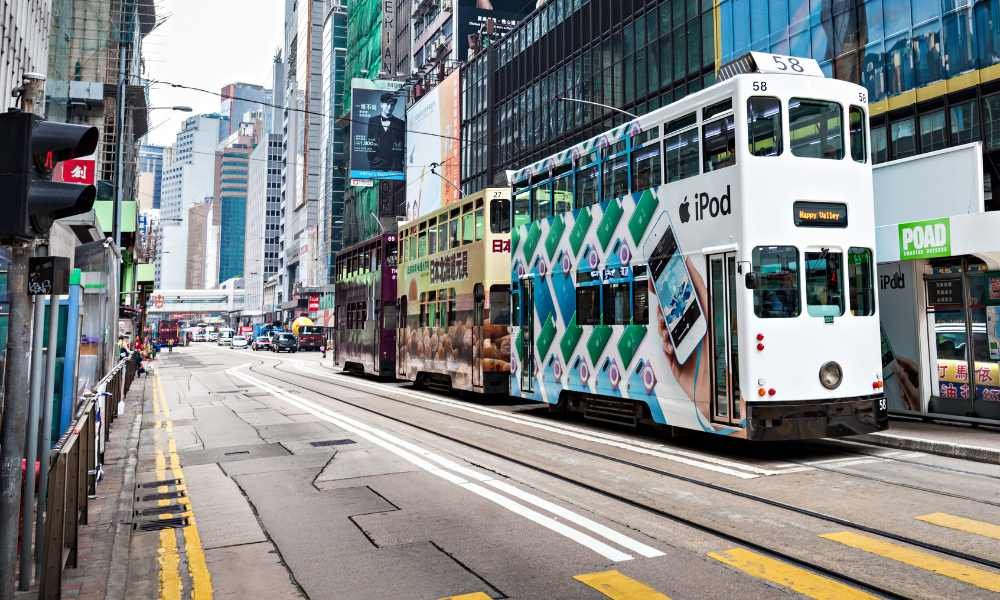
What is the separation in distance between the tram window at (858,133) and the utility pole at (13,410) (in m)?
9.56

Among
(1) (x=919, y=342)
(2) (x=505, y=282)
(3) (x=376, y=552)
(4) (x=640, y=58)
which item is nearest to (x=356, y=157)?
(4) (x=640, y=58)

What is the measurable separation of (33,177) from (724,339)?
25.9 ft

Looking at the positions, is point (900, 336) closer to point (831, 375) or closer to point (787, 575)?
point (831, 375)

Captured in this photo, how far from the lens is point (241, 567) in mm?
5695

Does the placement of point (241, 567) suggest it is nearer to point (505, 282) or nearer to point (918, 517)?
point (918, 517)

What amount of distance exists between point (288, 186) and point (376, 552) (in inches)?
5330

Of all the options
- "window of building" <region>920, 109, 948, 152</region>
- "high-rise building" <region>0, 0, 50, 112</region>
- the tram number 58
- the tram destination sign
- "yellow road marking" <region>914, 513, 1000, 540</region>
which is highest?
"high-rise building" <region>0, 0, 50, 112</region>

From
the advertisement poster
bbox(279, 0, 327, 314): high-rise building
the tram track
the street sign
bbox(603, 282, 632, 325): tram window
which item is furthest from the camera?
bbox(279, 0, 327, 314): high-rise building

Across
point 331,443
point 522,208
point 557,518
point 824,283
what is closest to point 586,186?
point 522,208

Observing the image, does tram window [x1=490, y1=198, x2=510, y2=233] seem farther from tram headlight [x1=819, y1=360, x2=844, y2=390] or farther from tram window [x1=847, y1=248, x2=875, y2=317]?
tram headlight [x1=819, y1=360, x2=844, y2=390]

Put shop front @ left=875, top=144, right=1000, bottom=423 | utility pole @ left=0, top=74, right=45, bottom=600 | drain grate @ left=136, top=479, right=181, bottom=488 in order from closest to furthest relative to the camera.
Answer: utility pole @ left=0, top=74, right=45, bottom=600 < drain grate @ left=136, top=479, right=181, bottom=488 < shop front @ left=875, top=144, right=1000, bottom=423

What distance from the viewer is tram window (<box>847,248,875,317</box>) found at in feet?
31.9

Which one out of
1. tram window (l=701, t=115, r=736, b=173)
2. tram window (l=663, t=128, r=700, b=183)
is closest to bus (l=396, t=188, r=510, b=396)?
tram window (l=663, t=128, r=700, b=183)

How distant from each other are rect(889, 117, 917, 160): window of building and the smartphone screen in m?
16.2
